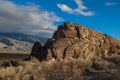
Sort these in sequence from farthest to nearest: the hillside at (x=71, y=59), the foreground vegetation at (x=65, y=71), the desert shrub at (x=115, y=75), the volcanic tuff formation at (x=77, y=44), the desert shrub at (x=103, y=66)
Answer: the volcanic tuff formation at (x=77, y=44) < the desert shrub at (x=103, y=66) < the hillside at (x=71, y=59) < the foreground vegetation at (x=65, y=71) < the desert shrub at (x=115, y=75)

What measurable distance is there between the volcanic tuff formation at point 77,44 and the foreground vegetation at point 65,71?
3519 millimetres

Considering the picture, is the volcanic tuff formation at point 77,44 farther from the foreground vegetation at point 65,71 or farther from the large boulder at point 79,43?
the foreground vegetation at point 65,71

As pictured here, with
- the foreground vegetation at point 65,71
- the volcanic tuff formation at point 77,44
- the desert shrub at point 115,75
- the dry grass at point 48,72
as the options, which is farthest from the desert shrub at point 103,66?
the volcanic tuff formation at point 77,44

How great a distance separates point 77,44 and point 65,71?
7.55 meters

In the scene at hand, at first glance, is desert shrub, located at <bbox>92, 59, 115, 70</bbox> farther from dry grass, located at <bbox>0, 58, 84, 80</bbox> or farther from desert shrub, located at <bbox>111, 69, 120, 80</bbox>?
desert shrub, located at <bbox>111, 69, 120, 80</bbox>

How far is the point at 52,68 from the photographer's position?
2350cm

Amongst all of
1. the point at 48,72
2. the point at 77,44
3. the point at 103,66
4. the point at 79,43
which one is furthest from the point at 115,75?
the point at 79,43

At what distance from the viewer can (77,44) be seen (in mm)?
29266

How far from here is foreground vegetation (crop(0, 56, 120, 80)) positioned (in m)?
20.6

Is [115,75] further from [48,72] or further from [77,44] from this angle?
[77,44]

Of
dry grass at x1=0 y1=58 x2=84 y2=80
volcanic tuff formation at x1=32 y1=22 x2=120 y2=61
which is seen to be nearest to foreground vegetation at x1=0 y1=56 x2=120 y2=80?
dry grass at x1=0 y1=58 x2=84 y2=80

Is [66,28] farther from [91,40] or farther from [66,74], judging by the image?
[66,74]

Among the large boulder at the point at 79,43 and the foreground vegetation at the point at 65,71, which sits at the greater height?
the large boulder at the point at 79,43

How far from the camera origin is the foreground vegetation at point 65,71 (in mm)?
20620
